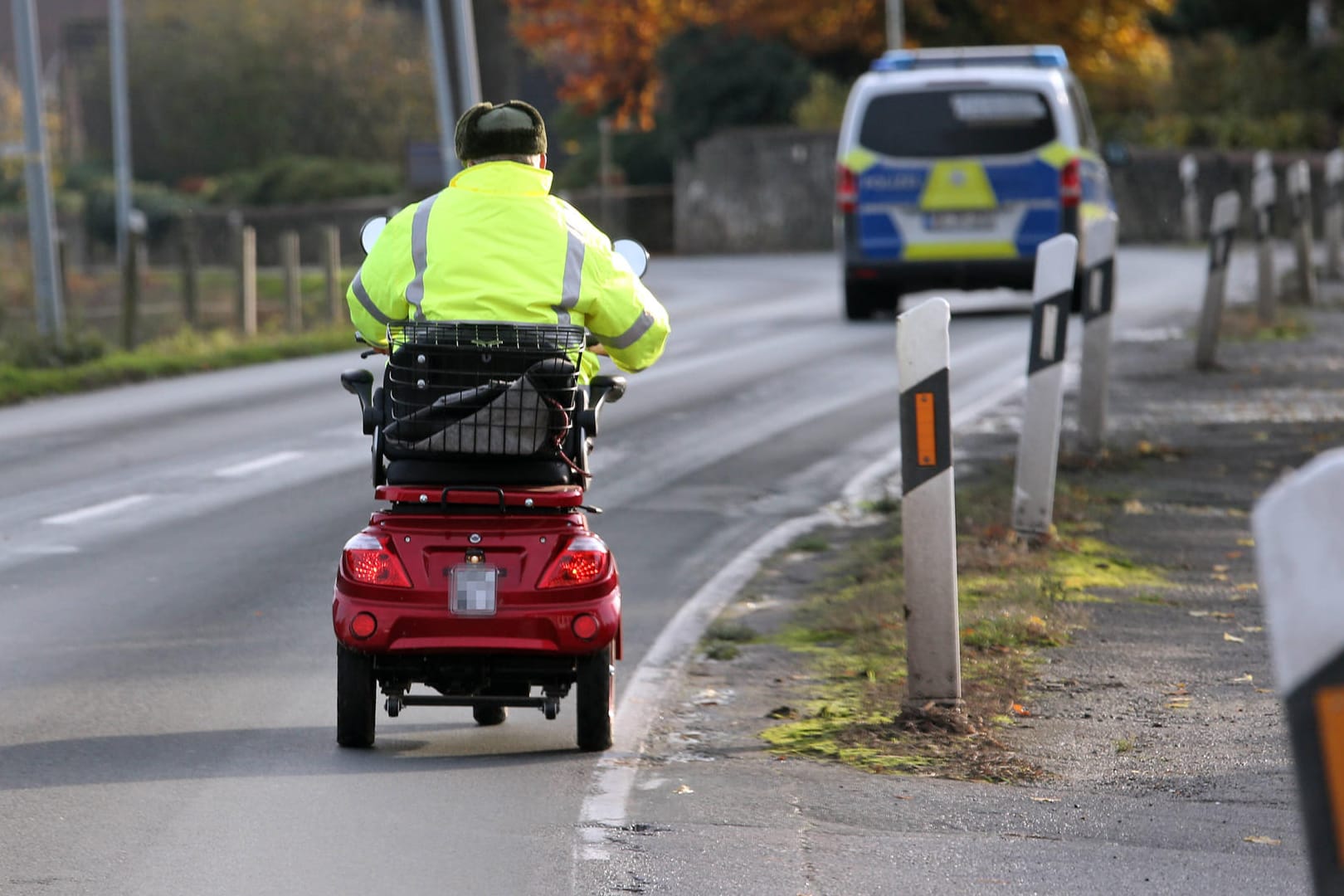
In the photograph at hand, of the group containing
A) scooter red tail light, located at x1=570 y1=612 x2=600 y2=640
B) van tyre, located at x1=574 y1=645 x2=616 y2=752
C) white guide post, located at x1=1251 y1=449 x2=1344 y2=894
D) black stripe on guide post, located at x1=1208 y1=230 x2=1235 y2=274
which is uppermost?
white guide post, located at x1=1251 y1=449 x2=1344 y2=894

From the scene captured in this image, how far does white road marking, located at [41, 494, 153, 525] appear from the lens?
424 inches

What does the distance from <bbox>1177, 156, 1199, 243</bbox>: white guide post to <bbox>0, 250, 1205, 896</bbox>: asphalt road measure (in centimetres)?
1761

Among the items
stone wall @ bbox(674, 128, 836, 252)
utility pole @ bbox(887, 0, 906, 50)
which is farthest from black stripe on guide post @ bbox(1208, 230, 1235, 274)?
utility pole @ bbox(887, 0, 906, 50)

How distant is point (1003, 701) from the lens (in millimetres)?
6660

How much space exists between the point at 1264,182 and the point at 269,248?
116 feet

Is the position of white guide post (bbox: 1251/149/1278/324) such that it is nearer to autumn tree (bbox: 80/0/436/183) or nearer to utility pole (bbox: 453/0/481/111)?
utility pole (bbox: 453/0/481/111)

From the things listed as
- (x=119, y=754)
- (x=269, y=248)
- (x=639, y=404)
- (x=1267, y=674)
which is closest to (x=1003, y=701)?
(x=1267, y=674)

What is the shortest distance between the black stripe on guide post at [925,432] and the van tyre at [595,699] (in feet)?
3.34

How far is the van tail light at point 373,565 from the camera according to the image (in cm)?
608

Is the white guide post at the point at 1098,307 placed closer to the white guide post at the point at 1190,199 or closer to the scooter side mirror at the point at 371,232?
the scooter side mirror at the point at 371,232

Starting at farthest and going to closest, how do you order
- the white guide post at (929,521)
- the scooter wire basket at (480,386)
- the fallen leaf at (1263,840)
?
the white guide post at (929,521)
the scooter wire basket at (480,386)
the fallen leaf at (1263,840)

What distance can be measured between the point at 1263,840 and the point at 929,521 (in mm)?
1646

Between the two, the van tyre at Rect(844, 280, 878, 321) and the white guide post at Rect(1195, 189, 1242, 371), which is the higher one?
the white guide post at Rect(1195, 189, 1242, 371)

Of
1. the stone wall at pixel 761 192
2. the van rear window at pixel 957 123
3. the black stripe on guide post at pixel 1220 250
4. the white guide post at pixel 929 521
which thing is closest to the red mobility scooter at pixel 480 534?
the white guide post at pixel 929 521
